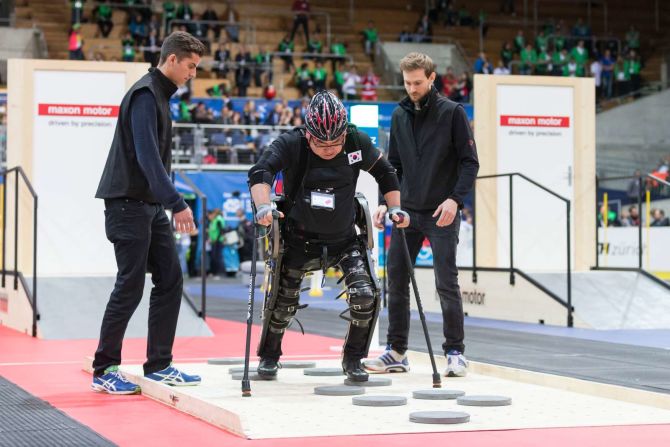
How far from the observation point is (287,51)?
30.3 metres

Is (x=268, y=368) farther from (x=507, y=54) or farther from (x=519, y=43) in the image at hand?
(x=519, y=43)

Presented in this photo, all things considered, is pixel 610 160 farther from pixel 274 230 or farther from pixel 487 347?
pixel 274 230

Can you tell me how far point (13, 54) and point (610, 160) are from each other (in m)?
15.4

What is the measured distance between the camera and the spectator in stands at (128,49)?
2756cm

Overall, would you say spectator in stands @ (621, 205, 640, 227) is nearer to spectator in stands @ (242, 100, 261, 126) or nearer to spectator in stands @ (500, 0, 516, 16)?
spectator in stands @ (242, 100, 261, 126)

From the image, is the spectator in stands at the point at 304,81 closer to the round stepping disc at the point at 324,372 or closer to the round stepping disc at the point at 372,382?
the round stepping disc at the point at 324,372

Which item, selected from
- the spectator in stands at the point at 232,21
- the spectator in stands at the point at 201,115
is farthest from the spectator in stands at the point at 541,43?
the spectator in stands at the point at 201,115

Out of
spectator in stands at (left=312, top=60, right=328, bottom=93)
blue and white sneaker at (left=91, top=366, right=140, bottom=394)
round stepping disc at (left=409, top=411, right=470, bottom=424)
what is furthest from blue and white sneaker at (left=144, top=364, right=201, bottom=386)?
spectator in stands at (left=312, top=60, right=328, bottom=93)

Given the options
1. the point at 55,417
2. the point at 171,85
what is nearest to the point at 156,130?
the point at 171,85

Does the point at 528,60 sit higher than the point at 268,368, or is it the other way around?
the point at 528,60

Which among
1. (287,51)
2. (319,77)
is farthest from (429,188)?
(287,51)

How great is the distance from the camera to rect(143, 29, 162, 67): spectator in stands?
91.5ft

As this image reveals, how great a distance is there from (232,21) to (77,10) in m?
4.22

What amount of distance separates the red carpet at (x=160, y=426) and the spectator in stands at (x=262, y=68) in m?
20.6
